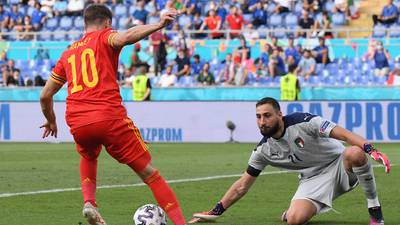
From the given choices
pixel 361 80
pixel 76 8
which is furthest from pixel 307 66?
pixel 76 8

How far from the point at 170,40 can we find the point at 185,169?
15.5 meters

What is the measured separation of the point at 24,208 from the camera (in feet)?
38.3

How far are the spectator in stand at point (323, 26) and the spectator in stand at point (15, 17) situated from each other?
1067cm

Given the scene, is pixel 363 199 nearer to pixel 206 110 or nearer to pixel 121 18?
pixel 206 110

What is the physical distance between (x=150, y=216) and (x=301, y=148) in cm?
174

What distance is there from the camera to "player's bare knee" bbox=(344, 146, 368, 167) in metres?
9.84

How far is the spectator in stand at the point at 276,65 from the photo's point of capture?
29638 millimetres

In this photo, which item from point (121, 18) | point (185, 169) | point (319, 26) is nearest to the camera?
point (185, 169)

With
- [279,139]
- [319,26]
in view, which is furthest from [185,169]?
[319,26]

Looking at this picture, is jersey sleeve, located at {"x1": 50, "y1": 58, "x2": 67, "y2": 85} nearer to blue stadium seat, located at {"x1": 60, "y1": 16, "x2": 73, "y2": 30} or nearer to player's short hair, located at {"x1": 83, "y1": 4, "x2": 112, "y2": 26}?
player's short hair, located at {"x1": 83, "y1": 4, "x2": 112, "y2": 26}

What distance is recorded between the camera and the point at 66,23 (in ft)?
120

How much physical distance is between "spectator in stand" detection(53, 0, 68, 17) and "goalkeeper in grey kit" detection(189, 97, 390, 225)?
2696 centimetres

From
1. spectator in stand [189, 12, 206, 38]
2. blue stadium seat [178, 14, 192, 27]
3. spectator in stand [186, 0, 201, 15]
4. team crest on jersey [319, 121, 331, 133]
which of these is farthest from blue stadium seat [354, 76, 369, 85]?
team crest on jersey [319, 121, 331, 133]

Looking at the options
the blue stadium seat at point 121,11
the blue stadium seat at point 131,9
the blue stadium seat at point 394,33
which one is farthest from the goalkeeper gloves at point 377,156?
the blue stadium seat at point 121,11
